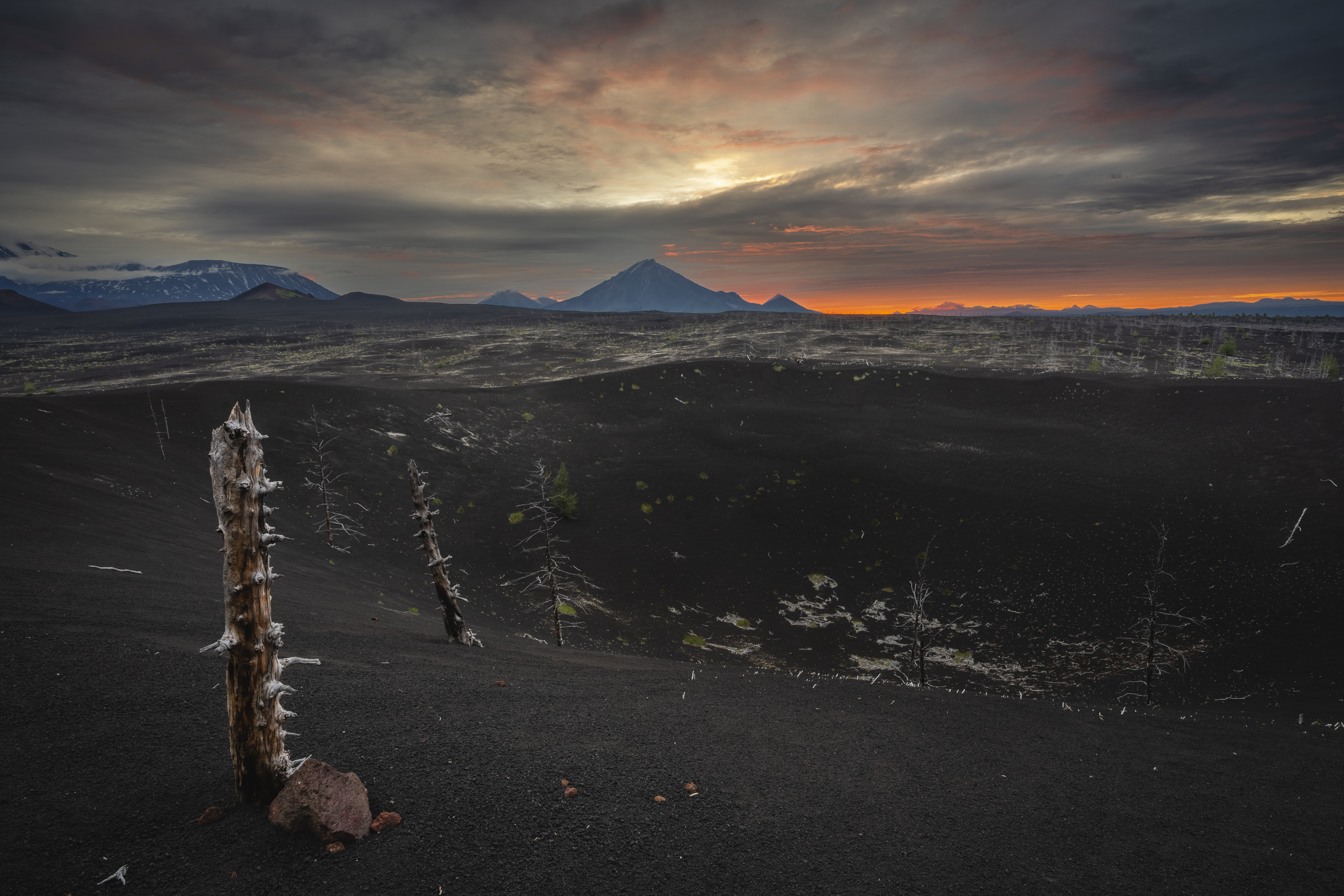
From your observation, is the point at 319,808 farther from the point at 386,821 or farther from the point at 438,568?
the point at 438,568

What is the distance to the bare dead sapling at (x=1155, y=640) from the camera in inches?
1101

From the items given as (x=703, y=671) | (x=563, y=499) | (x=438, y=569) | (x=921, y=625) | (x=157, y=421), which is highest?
(x=157, y=421)

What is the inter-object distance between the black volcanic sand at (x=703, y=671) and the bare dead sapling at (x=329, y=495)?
1.41 m

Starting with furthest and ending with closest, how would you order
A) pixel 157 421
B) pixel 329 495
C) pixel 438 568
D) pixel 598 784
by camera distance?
Answer: pixel 157 421
pixel 329 495
pixel 438 568
pixel 598 784

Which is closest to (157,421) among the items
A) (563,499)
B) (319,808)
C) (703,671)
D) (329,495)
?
(329,495)

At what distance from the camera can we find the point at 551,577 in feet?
89.8

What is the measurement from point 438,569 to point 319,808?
1344 cm

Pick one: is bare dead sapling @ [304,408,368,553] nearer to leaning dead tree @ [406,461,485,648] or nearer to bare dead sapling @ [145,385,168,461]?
bare dead sapling @ [145,385,168,461]

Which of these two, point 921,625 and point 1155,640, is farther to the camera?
point 1155,640

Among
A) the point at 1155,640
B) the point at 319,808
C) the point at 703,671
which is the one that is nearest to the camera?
the point at 319,808

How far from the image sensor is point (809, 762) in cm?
1315

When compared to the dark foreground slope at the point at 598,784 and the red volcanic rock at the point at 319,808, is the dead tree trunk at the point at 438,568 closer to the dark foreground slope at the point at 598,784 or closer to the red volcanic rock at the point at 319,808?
the dark foreground slope at the point at 598,784

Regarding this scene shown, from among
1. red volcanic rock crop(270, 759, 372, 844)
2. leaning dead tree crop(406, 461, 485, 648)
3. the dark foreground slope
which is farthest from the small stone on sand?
leaning dead tree crop(406, 461, 485, 648)

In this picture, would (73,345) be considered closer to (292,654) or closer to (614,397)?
(614,397)
